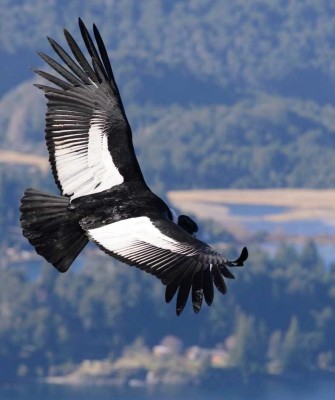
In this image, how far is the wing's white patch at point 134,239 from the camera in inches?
249

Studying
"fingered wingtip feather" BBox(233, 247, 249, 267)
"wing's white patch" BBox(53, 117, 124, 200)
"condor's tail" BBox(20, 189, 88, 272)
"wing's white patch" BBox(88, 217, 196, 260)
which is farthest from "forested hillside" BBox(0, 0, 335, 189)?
"fingered wingtip feather" BBox(233, 247, 249, 267)

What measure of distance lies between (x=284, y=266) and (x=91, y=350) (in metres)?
10.0

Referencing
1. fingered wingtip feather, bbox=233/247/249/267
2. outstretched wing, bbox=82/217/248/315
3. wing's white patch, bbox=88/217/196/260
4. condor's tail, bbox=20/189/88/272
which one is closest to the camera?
fingered wingtip feather, bbox=233/247/249/267

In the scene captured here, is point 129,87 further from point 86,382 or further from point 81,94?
point 81,94

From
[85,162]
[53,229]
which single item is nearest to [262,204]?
[85,162]

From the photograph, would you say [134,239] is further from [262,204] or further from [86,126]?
[262,204]

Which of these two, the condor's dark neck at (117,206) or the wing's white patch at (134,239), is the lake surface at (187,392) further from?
the wing's white patch at (134,239)

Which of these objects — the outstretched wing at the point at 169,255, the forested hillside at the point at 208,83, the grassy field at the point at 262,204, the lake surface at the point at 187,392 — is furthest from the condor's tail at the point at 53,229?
the forested hillside at the point at 208,83

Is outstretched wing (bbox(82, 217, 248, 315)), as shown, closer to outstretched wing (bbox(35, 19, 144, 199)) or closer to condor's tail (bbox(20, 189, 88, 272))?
condor's tail (bbox(20, 189, 88, 272))

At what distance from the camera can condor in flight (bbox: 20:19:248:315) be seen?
6.25 m

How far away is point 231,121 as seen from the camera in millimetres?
86062

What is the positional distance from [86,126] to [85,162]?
12.1 inches

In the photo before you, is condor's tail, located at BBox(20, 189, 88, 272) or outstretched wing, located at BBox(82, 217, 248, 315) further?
Result: condor's tail, located at BBox(20, 189, 88, 272)

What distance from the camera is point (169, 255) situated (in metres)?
6.32
